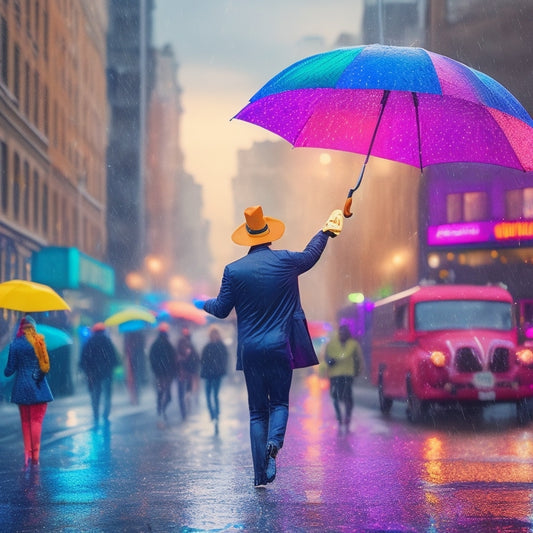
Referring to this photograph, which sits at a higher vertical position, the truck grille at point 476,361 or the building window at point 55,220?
the building window at point 55,220

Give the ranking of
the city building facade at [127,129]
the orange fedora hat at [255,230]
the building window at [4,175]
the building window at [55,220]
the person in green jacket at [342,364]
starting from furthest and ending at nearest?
the city building facade at [127,129]
the building window at [55,220]
the building window at [4,175]
the person in green jacket at [342,364]
the orange fedora hat at [255,230]

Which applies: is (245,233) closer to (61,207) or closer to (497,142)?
(497,142)

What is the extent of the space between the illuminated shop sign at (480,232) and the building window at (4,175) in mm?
23620

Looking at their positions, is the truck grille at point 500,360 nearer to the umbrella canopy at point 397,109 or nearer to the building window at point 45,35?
the umbrella canopy at point 397,109

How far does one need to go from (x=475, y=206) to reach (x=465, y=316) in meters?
28.9

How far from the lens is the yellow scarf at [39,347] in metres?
10.6

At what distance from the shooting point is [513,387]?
15.4 meters

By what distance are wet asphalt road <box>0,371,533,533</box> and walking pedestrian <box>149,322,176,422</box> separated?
137 inches

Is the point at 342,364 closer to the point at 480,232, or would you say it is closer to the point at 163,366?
the point at 163,366

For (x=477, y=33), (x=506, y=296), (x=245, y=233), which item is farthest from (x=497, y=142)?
(x=477, y=33)

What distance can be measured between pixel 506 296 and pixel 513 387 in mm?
2298

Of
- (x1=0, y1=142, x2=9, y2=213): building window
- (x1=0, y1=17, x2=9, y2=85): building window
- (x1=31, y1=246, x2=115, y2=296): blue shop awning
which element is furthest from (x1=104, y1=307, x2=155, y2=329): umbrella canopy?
(x1=0, y1=17, x2=9, y2=85): building window

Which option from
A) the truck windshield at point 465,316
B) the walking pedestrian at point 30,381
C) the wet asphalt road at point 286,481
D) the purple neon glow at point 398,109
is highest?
the purple neon glow at point 398,109

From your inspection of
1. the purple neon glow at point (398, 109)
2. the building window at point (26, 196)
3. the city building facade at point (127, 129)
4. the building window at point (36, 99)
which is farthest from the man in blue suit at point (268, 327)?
the city building facade at point (127, 129)
